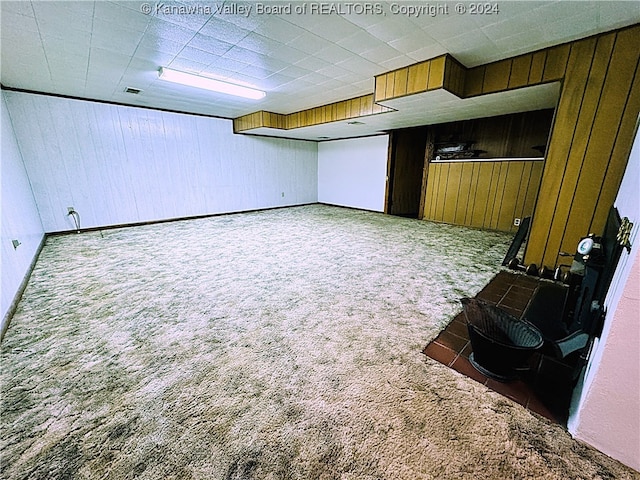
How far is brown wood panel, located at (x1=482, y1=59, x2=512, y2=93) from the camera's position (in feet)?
8.75

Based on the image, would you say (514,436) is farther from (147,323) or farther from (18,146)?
(18,146)

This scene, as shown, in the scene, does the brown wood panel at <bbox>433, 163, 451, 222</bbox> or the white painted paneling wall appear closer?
the white painted paneling wall

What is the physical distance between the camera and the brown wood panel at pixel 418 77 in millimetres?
2668

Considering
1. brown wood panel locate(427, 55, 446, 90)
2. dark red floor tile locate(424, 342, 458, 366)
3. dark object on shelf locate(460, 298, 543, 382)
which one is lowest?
dark red floor tile locate(424, 342, 458, 366)

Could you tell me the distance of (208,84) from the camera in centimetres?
341

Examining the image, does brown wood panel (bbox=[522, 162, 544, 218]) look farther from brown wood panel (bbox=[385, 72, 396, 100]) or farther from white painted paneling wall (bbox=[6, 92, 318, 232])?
white painted paneling wall (bbox=[6, 92, 318, 232])

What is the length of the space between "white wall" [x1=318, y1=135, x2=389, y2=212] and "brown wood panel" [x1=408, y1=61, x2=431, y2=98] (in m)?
3.56

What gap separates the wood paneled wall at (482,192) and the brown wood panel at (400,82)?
9.74 ft

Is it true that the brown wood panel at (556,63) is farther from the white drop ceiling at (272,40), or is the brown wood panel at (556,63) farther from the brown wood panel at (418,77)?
the brown wood panel at (418,77)

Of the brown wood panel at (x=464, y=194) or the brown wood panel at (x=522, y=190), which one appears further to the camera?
the brown wood panel at (x=464, y=194)

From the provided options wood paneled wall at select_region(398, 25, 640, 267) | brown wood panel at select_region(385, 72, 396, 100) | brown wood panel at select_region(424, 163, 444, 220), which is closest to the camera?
wood paneled wall at select_region(398, 25, 640, 267)

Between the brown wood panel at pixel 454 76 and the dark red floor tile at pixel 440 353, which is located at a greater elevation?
the brown wood panel at pixel 454 76

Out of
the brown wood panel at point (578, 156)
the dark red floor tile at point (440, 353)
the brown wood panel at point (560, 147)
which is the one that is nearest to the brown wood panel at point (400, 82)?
the brown wood panel at point (560, 147)

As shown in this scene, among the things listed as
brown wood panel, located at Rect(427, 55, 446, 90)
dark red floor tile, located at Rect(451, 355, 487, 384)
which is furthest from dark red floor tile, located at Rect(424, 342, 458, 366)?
brown wood panel, located at Rect(427, 55, 446, 90)
